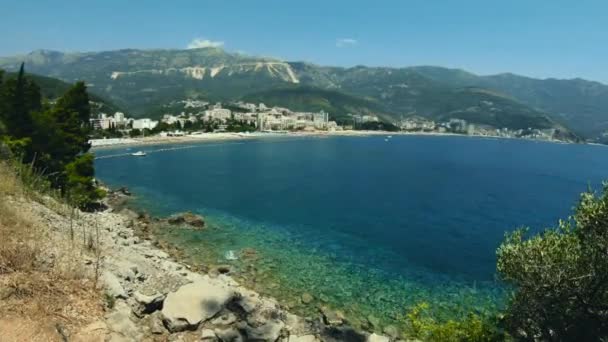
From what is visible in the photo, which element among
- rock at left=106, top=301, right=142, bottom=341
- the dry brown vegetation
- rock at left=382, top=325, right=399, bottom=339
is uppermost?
the dry brown vegetation

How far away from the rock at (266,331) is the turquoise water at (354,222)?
607 cm

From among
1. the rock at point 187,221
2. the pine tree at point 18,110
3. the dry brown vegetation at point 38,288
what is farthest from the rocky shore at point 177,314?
the pine tree at point 18,110

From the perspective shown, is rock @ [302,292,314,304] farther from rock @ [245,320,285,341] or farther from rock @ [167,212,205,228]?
rock @ [167,212,205,228]

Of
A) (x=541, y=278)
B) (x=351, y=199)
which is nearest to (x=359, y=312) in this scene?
(x=541, y=278)

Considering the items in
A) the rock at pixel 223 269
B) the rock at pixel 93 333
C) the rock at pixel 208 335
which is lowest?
the rock at pixel 223 269

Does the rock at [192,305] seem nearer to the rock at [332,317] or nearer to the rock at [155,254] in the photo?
the rock at [332,317]

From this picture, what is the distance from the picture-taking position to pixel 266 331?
1417cm

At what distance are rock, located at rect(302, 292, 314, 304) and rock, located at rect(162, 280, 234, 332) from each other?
7.80 metres

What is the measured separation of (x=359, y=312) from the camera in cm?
2125

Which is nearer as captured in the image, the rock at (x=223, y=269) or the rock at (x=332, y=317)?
the rock at (x=332, y=317)

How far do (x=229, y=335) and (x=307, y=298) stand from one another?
1107 cm

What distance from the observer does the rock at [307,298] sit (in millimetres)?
22000

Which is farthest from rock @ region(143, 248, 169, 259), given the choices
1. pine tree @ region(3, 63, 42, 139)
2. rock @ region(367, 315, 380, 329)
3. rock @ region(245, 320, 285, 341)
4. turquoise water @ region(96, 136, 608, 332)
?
pine tree @ region(3, 63, 42, 139)

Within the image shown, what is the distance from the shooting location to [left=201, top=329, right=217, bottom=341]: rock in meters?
11.0
